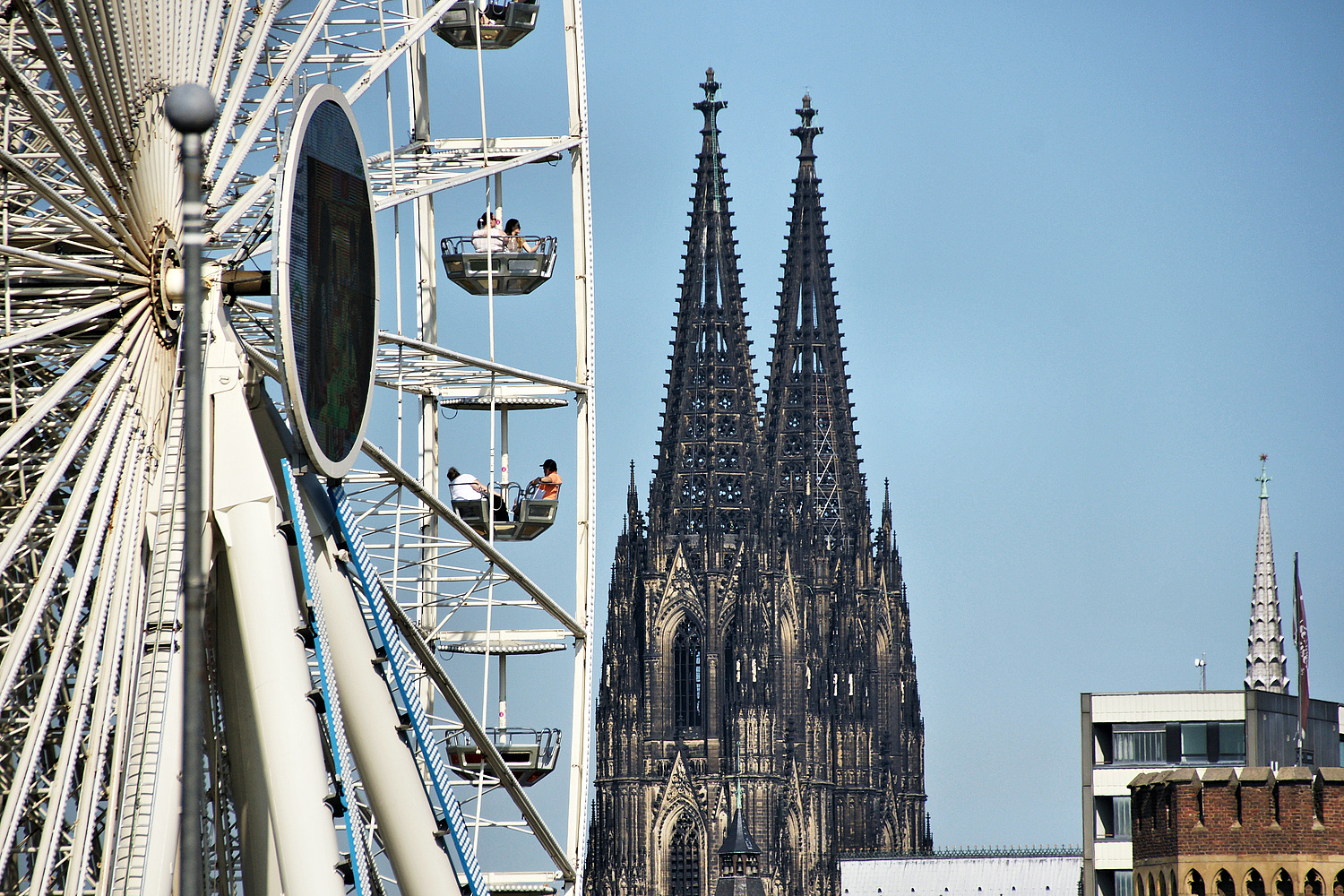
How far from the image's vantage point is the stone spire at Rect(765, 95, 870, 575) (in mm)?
134750

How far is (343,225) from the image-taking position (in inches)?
1207

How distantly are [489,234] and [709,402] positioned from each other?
290 feet

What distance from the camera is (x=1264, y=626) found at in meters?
95.8

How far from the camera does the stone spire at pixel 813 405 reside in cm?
13475

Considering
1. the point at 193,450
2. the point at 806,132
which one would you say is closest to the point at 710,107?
the point at 806,132

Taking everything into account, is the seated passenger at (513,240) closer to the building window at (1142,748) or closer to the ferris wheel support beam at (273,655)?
the ferris wheel support beam at (273,655)

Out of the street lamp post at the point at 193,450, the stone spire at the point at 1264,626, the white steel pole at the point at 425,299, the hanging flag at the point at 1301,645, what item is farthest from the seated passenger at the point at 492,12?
the stone spire at the point at 1264,626

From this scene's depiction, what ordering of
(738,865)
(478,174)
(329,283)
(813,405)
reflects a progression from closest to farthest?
(329,283), (478,174), (738,865), (813,405)

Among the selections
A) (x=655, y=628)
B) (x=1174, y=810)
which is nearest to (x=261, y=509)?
(x=1174, y=810)

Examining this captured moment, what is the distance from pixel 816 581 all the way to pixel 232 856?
332 ft

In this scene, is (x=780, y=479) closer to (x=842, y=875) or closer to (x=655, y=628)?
(x=655, y=628)

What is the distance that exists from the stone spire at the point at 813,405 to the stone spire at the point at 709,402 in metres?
3.26

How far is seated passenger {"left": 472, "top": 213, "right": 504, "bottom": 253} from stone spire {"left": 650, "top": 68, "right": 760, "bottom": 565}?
85.4 meters

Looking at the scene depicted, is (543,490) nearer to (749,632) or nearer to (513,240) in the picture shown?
(513,240)
